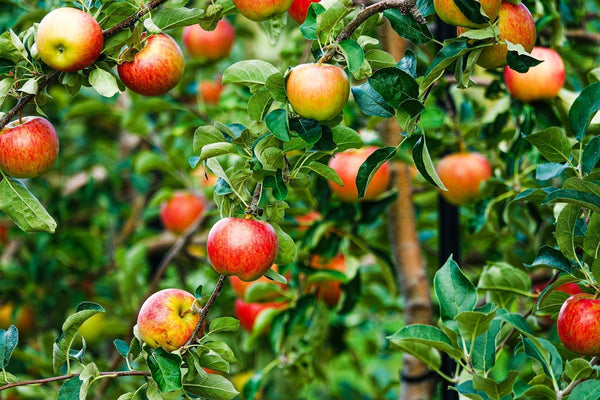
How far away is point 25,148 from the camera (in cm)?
83

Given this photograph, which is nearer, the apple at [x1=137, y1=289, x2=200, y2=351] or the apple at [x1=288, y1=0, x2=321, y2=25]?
the apple at [x1=137, y1=289, x2=200, y2=351]

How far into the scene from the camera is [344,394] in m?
2.09

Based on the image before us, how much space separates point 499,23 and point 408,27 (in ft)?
0.32

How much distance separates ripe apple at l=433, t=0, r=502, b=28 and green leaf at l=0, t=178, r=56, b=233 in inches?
19.3

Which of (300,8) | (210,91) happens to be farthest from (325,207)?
(210,91)

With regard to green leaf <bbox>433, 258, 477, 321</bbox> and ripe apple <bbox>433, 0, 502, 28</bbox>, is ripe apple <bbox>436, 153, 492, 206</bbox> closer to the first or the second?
green leaf <bbox>433, 258, 477, 321</bbox>

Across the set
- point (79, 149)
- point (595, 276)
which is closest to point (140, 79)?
point (595, 276)

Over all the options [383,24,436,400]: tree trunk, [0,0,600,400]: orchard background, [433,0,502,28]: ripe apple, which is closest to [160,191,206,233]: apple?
[0,0,600,400]: orchard background

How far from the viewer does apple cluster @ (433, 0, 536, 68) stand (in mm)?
736

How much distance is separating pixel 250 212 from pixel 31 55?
30 centimetres

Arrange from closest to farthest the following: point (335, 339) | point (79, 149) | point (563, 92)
Answer: 1. point (563, 92)
2. point (335, 339)
3. point (79, 149)

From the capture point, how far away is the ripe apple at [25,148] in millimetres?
832

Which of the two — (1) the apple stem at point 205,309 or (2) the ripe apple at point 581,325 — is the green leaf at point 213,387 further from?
(2) the ripe apple at point 581,325

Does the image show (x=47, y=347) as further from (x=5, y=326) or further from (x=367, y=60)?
(x=367, y=60)
